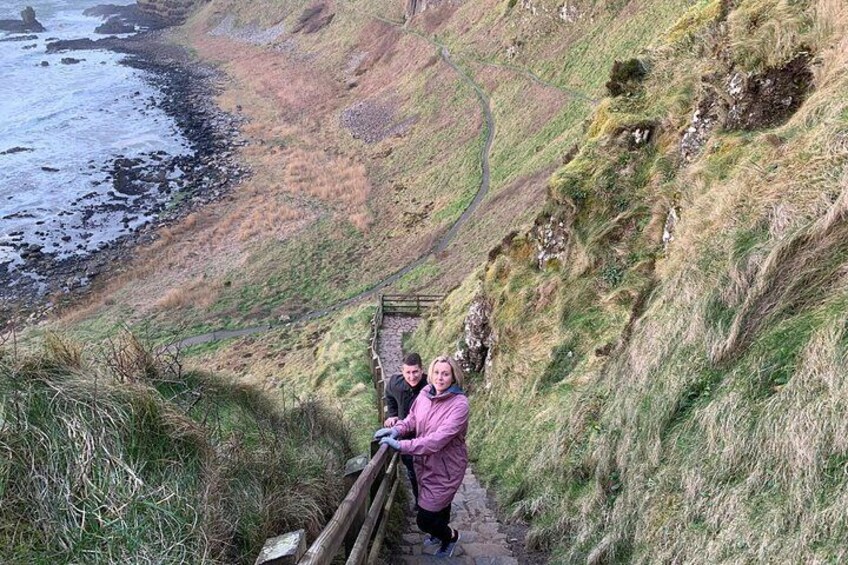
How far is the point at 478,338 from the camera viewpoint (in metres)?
12.9

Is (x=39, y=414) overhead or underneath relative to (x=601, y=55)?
underneath

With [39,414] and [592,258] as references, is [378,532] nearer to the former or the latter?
[39,414]

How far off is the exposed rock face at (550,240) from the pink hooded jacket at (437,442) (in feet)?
22.2

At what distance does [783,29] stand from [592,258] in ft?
15.2

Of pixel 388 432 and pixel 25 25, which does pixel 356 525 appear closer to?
pixel 388 432

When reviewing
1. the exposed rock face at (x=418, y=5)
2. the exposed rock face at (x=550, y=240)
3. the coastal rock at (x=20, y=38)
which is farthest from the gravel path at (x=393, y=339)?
the coastal rock at (x=20, y=38)

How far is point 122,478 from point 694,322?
5501mm

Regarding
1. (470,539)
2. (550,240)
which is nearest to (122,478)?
(470,539)

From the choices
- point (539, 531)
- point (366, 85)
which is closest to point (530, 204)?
point (539, 531)

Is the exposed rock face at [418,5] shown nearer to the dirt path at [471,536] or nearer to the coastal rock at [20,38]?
the dirt path at [471,536]

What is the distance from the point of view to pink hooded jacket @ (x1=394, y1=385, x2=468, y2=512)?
5.24 m

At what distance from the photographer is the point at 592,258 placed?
10375mm

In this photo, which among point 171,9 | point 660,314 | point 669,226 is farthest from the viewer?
point 171,9

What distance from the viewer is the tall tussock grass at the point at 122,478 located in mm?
3510
